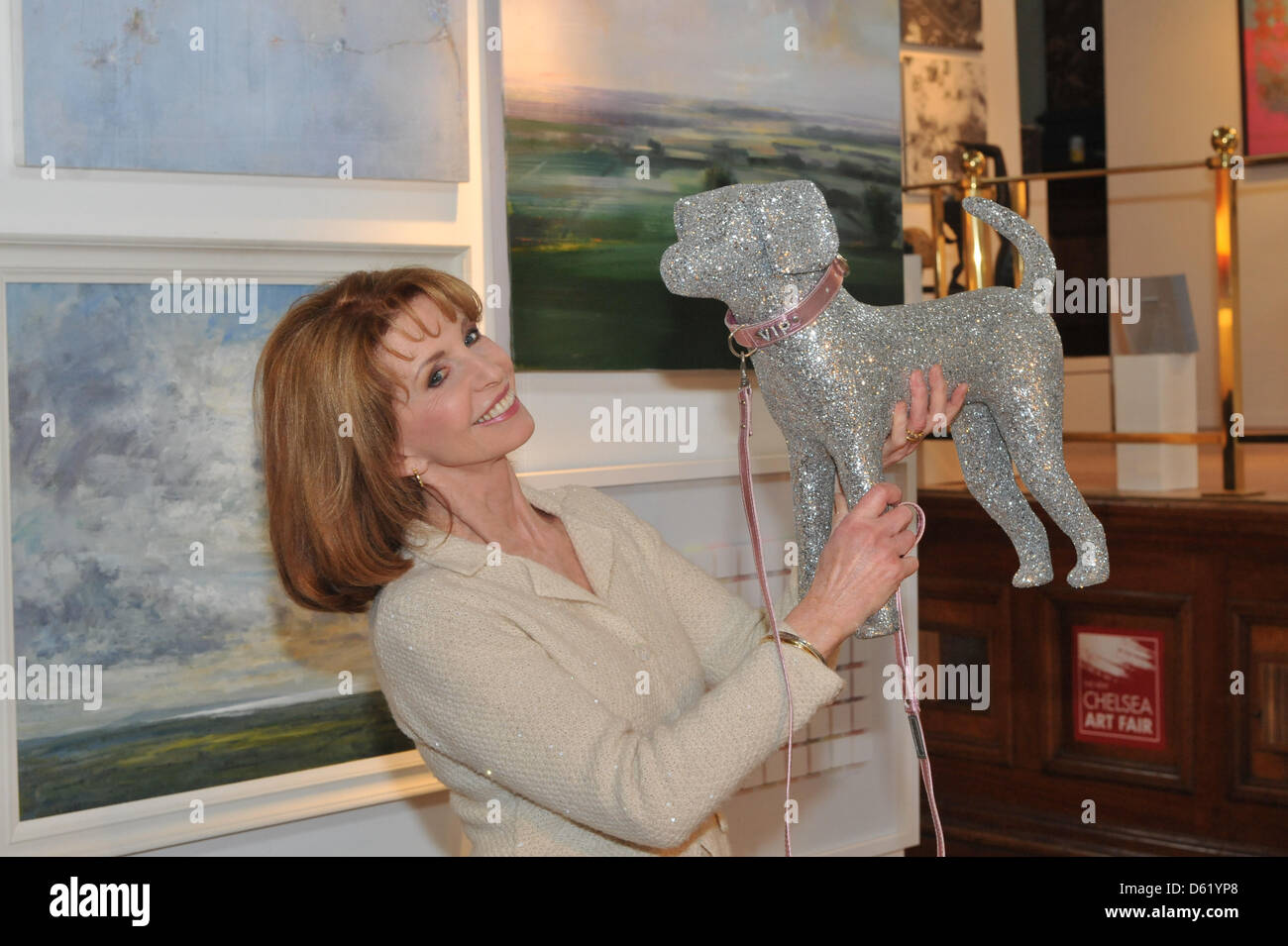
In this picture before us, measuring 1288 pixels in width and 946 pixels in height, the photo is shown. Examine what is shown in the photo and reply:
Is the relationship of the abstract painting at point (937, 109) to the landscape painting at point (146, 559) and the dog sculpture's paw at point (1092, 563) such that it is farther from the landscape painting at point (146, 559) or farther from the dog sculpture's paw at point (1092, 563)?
the dog sculpture's paw at point (1092, 563)

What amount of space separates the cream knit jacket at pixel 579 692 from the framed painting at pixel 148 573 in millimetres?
397

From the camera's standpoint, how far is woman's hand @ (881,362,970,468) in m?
1.28

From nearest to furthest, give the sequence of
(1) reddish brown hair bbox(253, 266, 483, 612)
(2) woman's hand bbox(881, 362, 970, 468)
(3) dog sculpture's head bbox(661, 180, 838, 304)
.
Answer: (3) dog sculpture's head bbox(661, 180, 838, 304)
(2) woman's hand bbox(881, 362, 970, 468)
(1) reddish brown hair bbox(253, 266, 483, 612)

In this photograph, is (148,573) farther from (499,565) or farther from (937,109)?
(937,109)

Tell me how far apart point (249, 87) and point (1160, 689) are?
8.21ft

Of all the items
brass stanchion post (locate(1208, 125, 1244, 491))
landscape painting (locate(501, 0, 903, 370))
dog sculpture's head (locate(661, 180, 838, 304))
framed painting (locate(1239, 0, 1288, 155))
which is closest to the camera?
dog sculpture's head (locate(661, 180, 838, 304))

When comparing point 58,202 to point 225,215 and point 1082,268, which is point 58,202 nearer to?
point 225,215

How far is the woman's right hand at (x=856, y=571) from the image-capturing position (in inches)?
50.7

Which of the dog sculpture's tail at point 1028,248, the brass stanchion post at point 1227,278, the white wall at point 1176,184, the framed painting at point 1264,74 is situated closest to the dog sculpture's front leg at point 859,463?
the dog sculpture's tail at point 1028,248

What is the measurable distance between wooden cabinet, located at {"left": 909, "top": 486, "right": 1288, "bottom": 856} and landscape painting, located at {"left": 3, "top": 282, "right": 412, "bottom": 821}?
2.05 metres

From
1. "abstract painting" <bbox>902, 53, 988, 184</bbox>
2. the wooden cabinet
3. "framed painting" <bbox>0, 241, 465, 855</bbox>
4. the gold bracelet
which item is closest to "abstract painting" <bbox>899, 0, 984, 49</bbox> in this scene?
"abstract painting" <bbox>902, 53, 988, 184</bbox>

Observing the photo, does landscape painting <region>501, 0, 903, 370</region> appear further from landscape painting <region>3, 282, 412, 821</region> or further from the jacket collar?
the jacket collar

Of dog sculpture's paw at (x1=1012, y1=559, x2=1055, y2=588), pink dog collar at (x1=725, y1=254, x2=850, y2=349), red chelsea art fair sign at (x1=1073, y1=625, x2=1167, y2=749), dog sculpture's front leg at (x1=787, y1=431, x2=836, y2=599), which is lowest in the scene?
red chelsea art fair sign at (x1=1073, y1=625, x2=1167, y2=749)

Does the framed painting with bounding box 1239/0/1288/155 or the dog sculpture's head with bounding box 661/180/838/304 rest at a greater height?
the framed painting with bounding box 1239/0/1288/155
